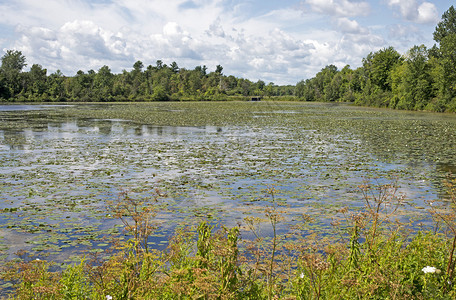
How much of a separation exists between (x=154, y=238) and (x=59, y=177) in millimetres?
8469

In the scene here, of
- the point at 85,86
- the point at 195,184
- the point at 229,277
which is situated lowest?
the point at 195,184

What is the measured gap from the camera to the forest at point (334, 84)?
3031 inches

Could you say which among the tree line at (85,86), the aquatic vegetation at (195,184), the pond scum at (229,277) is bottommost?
the aquatic vegetation at (195,184)

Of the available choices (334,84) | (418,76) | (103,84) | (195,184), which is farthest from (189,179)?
(334,84)

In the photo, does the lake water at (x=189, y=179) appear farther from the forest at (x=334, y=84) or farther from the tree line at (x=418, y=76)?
the forest at (x=334, y=84)

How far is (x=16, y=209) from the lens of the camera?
11.4m

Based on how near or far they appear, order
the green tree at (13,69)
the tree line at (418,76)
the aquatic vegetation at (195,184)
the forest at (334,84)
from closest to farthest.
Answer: the aquatic vegetation at (195,184) → the tree line at (418,76) → the forest at (334,84) → the green tree at (13,69)

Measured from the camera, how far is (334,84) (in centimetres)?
16775

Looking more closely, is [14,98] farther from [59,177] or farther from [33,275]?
[33,275]

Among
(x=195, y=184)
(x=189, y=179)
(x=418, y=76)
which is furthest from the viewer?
(x=418, y=76)

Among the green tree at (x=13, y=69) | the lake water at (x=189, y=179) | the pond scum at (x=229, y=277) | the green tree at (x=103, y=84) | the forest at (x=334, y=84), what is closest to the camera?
the pond scum at (x=229, y=277)

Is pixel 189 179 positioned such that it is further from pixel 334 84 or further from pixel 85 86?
pixel 334 84

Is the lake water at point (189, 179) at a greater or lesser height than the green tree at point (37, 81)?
lesser

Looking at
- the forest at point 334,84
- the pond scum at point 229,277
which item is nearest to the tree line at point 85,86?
the forest at point 334,84
